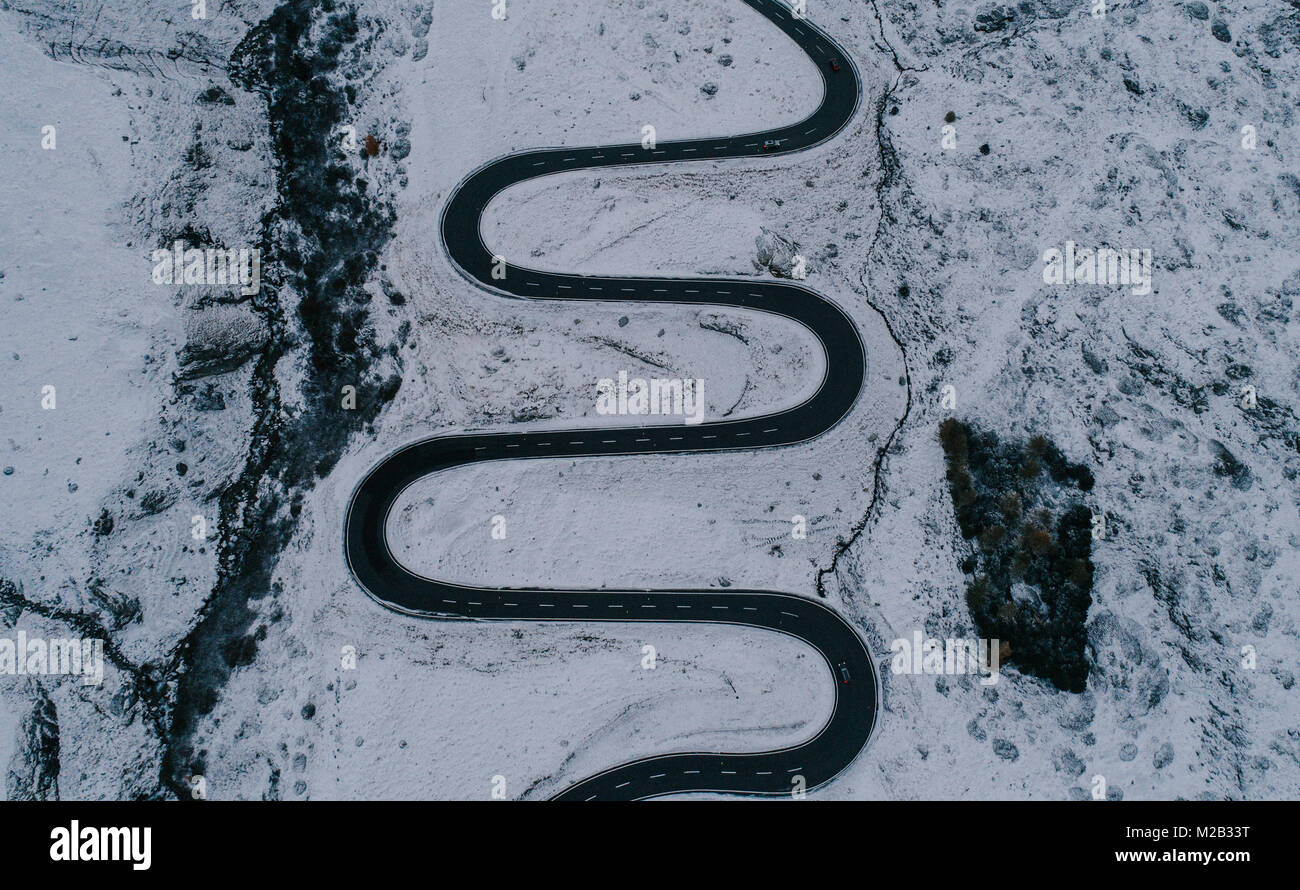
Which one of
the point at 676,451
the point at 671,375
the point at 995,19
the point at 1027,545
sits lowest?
the point at 1027,545

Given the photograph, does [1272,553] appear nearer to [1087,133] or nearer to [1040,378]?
[1040,378]

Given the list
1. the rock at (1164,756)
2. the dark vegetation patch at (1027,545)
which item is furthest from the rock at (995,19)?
the rock at (1164,756)

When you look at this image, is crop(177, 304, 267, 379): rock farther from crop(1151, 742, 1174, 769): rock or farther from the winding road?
crop(1151, 742, 1174, 769): rock

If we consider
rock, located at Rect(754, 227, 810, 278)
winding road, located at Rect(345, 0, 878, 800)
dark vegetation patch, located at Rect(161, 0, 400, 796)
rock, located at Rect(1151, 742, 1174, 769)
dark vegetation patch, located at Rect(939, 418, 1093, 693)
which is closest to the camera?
rock, located at Rect(1151, 742, 1174, 769)

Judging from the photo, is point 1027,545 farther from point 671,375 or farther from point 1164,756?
point 671,375

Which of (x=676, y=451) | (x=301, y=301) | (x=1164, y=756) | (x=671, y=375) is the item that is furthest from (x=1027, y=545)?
(x=301, y=301)

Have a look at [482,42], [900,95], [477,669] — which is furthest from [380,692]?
[900,95]

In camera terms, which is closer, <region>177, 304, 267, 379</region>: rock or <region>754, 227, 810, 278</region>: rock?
<region>177, 304, 267, 379</region>: rock

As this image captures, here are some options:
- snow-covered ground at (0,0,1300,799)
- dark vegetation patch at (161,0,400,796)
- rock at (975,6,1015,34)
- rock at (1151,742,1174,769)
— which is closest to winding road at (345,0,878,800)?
snow-covered ground at (0,0,1300,799)
